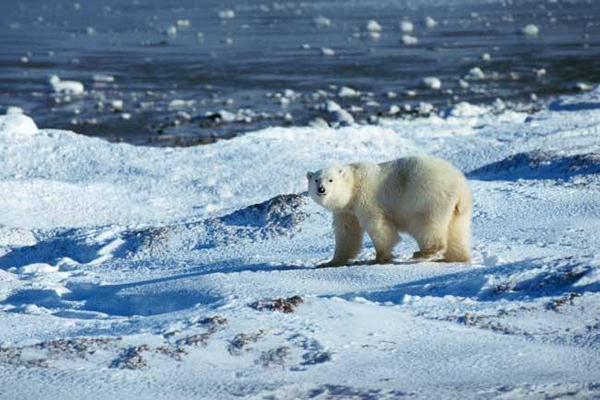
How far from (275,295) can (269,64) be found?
18287 mm

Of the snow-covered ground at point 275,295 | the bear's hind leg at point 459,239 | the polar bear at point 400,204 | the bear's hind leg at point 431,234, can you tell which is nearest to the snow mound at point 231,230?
the snow-covered ground at point 275,295

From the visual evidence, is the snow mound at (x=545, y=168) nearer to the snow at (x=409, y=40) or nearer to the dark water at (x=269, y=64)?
the dark water at (x=269, y=64)

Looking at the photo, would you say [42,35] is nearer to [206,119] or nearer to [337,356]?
[206,119]

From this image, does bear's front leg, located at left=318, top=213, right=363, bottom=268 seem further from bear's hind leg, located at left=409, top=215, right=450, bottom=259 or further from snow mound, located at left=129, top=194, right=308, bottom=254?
snow mound, located at left=129, top=194, right=308, bottom=254

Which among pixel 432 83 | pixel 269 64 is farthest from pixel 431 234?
pixel 269 64

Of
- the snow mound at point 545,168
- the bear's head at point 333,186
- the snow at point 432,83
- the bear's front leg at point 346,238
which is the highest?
the bear's head at point 333,186

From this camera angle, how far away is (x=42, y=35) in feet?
102

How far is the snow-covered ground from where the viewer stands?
3834mm

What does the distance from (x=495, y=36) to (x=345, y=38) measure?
4.04m

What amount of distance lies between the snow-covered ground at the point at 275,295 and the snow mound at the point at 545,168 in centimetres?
3

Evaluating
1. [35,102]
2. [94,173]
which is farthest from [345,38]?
[94,173]

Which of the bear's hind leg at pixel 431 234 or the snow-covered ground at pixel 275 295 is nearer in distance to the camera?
the snow-covered ground at pixel 275 295

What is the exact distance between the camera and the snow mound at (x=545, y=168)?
859 centimetres

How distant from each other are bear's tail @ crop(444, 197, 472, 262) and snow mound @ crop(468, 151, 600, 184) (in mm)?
2724
